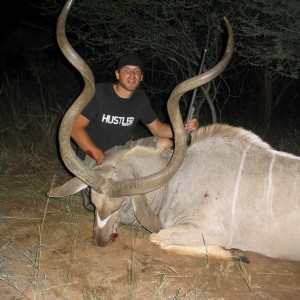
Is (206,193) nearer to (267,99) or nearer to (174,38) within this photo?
(174,38)

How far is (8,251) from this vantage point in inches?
107

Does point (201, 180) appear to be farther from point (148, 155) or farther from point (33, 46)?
point (33, 46)

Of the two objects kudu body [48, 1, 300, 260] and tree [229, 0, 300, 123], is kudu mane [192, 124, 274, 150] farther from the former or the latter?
tree [229, 0, 300, 123]

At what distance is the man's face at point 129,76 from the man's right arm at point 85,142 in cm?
50

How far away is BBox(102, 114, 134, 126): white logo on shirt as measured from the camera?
140 inches

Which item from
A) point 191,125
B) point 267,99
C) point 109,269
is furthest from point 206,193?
point 267,99

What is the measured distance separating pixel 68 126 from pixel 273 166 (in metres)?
1.60

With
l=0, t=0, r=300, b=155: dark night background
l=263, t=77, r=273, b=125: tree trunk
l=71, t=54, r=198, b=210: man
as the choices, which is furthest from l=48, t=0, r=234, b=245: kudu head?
l=263, t=77, r=273, b=125: tree trunk

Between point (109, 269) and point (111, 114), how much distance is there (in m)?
1.49

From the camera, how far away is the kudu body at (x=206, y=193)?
276 cm

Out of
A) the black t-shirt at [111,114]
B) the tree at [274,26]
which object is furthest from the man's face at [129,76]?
the tree at [274,26]

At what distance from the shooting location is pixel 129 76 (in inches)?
136

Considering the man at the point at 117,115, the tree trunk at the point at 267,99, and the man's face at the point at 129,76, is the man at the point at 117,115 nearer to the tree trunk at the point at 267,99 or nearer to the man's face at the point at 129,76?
the man's face at the point at 129,76

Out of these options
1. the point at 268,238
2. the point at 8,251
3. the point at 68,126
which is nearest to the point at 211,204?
the point at 268,238
